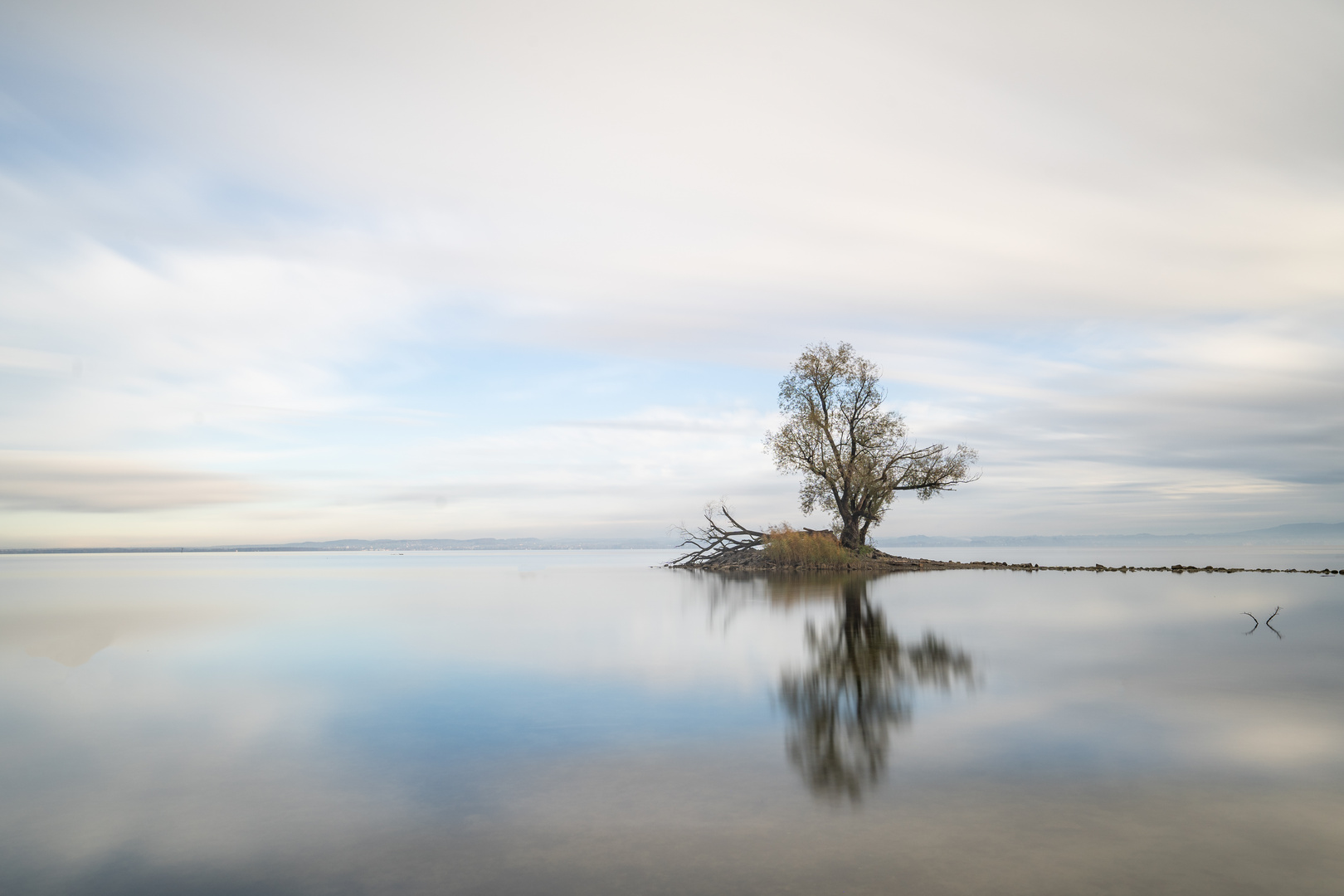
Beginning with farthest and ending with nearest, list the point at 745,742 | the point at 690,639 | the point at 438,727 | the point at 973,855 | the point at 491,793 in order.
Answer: the point at 690,639 → the point at 438,727 → the point at 745,742 → the point at 491,793 → the point at 973,855

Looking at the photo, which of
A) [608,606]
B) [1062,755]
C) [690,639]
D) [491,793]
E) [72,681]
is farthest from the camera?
[608,606]

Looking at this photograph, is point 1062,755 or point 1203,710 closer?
point 1062,755

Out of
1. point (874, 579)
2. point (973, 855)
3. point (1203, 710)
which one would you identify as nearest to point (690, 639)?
point (1203, 710)

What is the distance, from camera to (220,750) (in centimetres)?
771

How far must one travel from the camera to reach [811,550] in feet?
132

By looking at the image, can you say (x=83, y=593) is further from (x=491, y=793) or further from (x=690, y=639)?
(x=491, y=793)

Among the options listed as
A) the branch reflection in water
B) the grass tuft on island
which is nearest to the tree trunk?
the grass tuft on island

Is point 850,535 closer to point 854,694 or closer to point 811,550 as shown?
point 811,550

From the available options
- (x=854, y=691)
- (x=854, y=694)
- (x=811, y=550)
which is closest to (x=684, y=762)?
(x=854, y=694)

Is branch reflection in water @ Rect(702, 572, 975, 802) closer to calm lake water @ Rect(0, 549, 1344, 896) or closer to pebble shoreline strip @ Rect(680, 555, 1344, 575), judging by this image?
calm lake water @ Rect(0, 549, 1344, 896)

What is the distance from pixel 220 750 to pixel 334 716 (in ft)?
4.99

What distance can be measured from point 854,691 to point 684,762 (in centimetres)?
354

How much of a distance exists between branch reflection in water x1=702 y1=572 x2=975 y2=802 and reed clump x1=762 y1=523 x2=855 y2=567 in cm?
2058

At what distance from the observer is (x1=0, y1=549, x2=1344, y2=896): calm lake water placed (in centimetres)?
473
